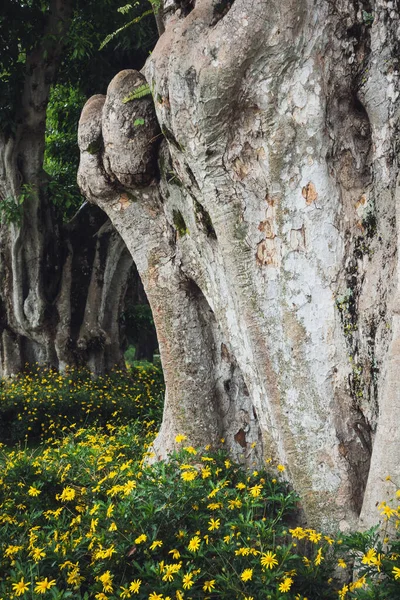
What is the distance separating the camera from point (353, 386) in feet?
12.3

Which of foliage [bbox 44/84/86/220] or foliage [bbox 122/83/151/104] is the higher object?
foliage [bbox 44/84/86/220]

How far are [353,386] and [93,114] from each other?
2756 mm

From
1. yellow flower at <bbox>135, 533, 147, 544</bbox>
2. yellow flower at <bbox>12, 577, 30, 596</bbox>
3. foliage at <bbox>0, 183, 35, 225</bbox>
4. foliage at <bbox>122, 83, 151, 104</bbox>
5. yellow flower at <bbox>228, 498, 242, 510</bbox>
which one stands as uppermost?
foliage at <bbox>0, 183, 35, 225</bbox>

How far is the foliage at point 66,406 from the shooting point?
29.7 feet

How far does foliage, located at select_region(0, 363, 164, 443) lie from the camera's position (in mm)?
9039

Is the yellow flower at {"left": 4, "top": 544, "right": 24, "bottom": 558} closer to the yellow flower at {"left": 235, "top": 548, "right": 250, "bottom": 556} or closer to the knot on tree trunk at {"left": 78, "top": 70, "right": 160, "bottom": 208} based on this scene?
the yellow flower at {"left": 235, "top": 548, "right": 250, "bottom": 556}

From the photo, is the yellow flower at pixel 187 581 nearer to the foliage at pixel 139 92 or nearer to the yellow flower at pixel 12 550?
the yellow flower at pixel 12 550

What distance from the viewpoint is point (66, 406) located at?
924cm

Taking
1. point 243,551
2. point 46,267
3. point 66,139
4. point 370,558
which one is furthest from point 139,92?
point 66,139

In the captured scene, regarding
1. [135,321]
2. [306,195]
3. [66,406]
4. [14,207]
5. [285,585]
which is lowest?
[285,585]

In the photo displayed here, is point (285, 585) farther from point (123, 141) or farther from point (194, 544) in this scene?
point (123, 141)

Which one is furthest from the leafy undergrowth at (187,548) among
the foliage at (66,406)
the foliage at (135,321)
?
the foliage at (135,321)

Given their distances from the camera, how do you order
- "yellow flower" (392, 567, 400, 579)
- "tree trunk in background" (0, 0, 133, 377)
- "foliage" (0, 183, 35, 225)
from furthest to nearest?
"tree trunk in background" (0, 0, 133, 377) → "foliage" (0, 183, 35, 225) → "yellow flower" (392, 567, 400, 579)

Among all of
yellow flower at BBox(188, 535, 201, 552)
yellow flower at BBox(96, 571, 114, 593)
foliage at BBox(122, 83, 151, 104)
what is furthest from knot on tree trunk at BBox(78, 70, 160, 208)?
yellow flower at BBox(96, 571, 114, 593)
